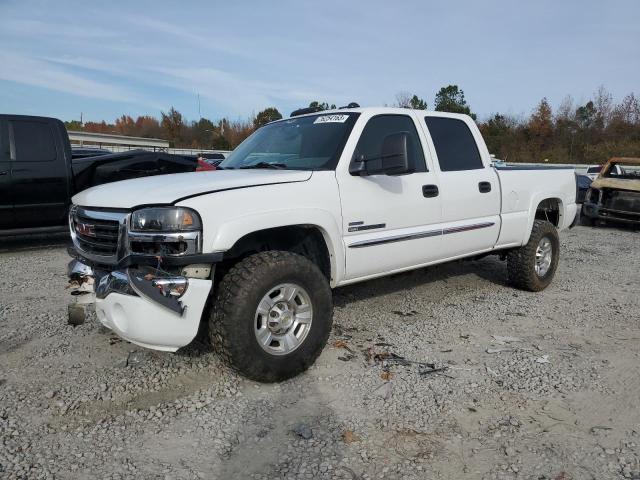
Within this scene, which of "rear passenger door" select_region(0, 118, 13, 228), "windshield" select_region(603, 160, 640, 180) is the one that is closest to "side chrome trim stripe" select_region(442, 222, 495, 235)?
"rear passenger door" select_region(0, 118, 13, 228)

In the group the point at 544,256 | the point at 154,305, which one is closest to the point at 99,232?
the point at 154,305

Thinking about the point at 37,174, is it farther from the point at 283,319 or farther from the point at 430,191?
the point at 430,191

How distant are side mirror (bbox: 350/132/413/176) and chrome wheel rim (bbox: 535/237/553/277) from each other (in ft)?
9.18

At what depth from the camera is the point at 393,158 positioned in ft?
11.7

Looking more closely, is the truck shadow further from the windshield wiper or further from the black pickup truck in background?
the black pickup truck in background

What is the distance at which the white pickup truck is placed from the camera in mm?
2906

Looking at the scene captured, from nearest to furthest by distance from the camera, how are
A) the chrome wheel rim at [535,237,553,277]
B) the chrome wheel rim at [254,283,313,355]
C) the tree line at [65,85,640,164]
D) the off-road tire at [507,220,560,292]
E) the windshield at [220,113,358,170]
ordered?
the chrome wheel rim at [254,283,313,355] < the windshield at [220,113,358,170] < the off-road tire at [507,220,560,292] < the chrome wheel rim at [535,237,553,277] < the tree line at [65,85,640,164]

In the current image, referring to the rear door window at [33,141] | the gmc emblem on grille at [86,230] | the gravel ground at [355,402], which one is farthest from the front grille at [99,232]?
the rear door window at [33,141]

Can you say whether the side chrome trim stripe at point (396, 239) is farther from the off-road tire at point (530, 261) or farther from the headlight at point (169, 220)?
the off-road tire at point (530, 261)

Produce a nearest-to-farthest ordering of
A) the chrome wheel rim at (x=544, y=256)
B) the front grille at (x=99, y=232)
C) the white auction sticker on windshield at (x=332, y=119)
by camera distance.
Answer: the front grille at (x=99, y=232) → the white auction sticker on windshield at (x=332, y=119) → the chrome wheel rim at (x=544, y=256)

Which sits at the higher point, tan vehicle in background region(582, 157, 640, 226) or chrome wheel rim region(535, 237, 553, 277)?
tan vehicle in background region(582, 157, 640, 226)

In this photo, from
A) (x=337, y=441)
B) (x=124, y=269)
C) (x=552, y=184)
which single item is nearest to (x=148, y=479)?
(x=337, y=441)

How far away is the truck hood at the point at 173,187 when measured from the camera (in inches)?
117

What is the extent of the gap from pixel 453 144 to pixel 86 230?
328cm
